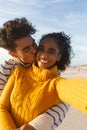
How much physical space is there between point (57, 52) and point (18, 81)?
0.94ft

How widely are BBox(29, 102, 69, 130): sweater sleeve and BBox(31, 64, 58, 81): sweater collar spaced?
170 mm


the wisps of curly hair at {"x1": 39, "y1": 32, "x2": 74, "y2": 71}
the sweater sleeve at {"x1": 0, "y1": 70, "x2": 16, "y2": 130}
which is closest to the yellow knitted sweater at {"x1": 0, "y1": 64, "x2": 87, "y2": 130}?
the sweater sleeve at {"x1": 0, "y1": 70, "x2": 16, "y2": 130}

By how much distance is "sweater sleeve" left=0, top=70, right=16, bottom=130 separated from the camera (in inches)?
78.2

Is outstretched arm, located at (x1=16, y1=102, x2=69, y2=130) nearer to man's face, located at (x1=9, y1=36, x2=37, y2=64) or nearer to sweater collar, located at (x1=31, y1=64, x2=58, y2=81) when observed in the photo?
sweater collar, located at (x1=31, y1=64, x2=58, y2=81)

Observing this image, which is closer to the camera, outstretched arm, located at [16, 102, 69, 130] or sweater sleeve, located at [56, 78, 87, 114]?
sweater sleeve, located at [56, 78, 87, 114]

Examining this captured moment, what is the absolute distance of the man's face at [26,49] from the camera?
2193 mm

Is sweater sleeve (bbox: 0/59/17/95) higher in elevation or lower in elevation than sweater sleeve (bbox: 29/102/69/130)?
higher

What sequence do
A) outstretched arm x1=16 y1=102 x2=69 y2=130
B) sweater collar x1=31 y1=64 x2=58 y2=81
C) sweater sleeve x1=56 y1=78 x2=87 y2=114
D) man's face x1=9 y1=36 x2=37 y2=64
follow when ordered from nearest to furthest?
sweater sleeve x1=56 y1=78 x2=87 y2=114 < outstretched arm x1=16 y1=102 x2=69 y2=130 < sweater collar x1=31 y1=64 x2=58 y2=81 < man's face x1=9 y1=36 x2=37 y2=64

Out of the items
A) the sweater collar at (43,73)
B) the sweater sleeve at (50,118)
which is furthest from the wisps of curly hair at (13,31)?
the sweater sleeve at (50,118)

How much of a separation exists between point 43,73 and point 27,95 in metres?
0.15

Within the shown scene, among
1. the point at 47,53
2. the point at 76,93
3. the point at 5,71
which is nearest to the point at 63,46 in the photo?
the point at 47,53

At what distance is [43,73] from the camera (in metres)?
2.04

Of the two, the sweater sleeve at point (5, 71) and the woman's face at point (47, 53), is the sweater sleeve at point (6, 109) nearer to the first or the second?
the sweater sleeve at point (5, 71)

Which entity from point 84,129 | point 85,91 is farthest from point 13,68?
point 84,129
